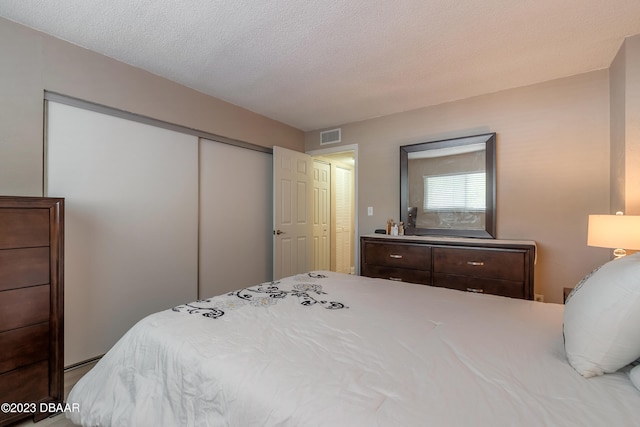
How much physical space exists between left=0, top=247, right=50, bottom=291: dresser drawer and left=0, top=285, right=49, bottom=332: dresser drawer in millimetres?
39

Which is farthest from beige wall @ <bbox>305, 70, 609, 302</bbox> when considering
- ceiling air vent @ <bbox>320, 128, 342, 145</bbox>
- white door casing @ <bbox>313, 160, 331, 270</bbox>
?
white door casing @ <bbox>313, 160, 331, 270</bbox>

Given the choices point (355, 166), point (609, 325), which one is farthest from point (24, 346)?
point (355, 166)

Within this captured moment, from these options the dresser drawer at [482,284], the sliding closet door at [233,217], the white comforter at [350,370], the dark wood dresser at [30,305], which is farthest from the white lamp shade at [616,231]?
the dark wood dresser at [30,305]

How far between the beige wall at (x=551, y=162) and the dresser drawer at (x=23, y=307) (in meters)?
3.70

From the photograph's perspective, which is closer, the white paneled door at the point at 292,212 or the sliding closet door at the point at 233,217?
the sliding closet door at the point at 233,217

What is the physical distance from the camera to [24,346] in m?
1.60

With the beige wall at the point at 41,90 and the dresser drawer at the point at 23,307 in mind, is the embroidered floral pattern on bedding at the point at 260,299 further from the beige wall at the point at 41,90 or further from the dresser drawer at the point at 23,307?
the beige wall at the point at 41,90

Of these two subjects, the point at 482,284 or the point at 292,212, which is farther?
the point at 292,212

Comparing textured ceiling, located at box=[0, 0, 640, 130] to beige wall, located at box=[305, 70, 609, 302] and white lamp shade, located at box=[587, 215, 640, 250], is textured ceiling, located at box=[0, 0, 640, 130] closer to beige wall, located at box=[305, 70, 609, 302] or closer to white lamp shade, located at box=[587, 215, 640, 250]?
beige wall, located at box=[305, 70, 609, 302]

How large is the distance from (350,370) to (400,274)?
7.12 feet

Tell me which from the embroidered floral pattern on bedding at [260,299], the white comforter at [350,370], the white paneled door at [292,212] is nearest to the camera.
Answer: the white comforter at [350,370]

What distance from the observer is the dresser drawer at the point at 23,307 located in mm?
1536

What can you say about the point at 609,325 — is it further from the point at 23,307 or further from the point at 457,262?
the point at 23,307

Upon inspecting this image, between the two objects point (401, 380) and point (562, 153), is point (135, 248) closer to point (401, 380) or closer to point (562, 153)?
point (401, 380)
